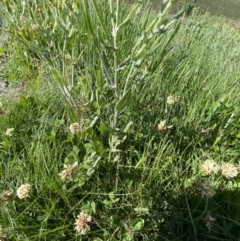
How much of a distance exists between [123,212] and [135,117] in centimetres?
48

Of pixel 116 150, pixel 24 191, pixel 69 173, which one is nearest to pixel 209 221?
pixel 116 150

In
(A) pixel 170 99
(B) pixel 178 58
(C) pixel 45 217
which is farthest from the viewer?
(B) pixel 178 58

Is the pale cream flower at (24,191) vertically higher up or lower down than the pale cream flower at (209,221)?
lower down

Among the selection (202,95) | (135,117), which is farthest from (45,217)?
(202,95)

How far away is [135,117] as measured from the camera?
1.55 metres

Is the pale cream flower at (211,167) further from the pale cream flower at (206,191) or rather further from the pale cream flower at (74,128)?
the pale cream flower at (74,128)

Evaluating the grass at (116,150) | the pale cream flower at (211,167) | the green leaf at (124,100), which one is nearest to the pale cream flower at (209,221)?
the grass at (116,150)

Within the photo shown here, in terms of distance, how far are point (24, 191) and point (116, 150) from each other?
0.37 m

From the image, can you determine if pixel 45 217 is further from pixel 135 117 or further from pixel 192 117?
pixel 192 117

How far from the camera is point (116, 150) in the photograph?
1.23 metres

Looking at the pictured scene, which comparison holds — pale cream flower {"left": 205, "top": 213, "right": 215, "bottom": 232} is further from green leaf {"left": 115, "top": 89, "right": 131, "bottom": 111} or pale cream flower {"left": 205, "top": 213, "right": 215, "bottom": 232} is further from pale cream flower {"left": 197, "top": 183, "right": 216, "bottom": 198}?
green leaf {"left": 115, "top": 89, "right": 131, "bottom": 111}

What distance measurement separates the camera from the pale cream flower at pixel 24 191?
1.15 meters

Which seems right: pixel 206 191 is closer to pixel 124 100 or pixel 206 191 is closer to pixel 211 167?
pixel 211 167

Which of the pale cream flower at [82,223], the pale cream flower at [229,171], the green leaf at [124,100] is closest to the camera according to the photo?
the green leaf at [124,100]
